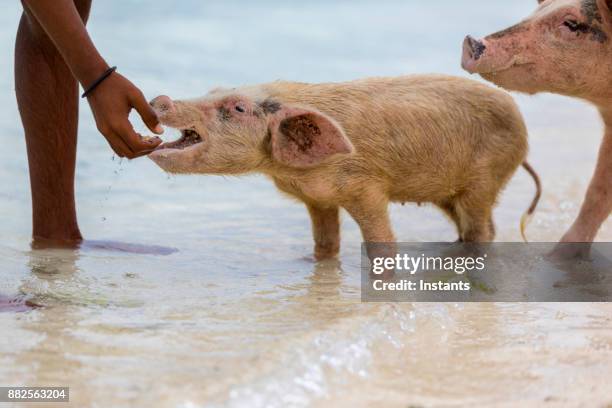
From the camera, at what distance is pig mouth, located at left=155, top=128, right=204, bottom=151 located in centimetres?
430

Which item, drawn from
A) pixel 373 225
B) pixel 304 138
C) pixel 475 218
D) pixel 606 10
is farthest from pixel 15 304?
pixel 606 10

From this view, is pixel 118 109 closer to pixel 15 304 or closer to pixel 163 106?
pixel 163 106

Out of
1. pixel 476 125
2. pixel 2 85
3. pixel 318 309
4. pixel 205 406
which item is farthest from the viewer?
pixel 2 85

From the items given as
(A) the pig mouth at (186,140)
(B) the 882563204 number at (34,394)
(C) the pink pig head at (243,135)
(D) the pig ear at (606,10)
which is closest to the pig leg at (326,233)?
(C) the pink pig head at (243,135)

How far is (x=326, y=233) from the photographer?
5.04 m

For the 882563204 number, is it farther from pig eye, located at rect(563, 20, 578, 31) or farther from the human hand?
pig eye, located at rect(563, 20, 578, 31)

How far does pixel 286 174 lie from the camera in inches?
180

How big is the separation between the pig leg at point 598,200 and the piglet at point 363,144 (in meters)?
0.41

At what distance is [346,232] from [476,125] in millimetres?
1497

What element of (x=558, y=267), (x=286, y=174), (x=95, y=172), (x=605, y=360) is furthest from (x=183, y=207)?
(x=605, y=360)

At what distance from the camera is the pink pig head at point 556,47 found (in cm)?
437

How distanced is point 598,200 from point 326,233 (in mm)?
1392

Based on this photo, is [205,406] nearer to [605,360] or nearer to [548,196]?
[605,360]

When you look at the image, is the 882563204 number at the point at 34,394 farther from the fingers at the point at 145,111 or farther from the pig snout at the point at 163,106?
the pig snout at the point at 163,106
